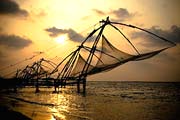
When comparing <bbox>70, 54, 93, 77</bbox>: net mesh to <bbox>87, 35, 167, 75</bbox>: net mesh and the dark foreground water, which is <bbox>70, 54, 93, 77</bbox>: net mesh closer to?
the dark foreground water

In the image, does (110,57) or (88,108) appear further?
(88,108)

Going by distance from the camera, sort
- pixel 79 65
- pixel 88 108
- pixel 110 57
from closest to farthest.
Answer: pixel 110 57, pixel 88 108, pixel 79 65

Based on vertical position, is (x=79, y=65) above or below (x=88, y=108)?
above

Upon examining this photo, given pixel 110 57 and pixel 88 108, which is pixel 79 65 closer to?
pixel 88 108

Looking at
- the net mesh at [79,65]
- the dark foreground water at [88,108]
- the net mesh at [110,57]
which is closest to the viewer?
the net mesh at [110,57]

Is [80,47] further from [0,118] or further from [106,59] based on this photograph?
[0,118]

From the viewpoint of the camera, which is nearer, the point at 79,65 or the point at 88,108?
the point at 88,108

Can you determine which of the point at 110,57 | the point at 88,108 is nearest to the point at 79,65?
the point at 88,108

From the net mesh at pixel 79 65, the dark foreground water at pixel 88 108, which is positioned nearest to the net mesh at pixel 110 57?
the dark foreground water at pixel 88 108

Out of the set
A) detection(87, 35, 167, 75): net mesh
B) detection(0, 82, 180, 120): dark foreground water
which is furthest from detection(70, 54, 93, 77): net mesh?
detection(87, 35, 167, 75): net mesh

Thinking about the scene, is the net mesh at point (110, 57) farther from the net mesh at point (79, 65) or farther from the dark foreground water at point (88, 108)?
the net mesh at point (79, 65)

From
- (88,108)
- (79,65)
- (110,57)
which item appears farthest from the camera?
(79,65)

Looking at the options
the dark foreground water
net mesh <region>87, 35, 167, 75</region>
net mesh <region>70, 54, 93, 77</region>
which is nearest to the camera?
net mesh <region>87, 35, 167, 75</region>

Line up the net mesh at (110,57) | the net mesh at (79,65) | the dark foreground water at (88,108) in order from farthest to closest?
1. the net mesh at (79,65)
2. the dark foreground water at (88,108)
3. the net mesh at (110,57)
